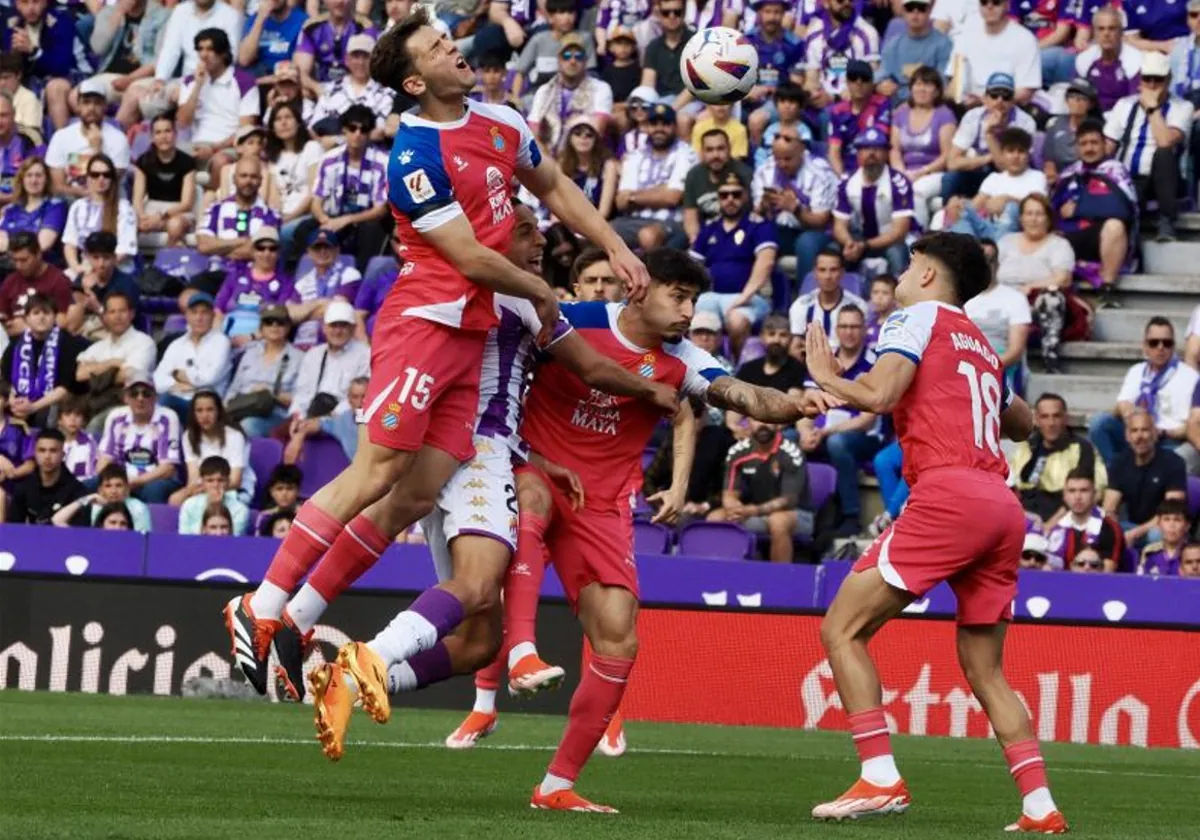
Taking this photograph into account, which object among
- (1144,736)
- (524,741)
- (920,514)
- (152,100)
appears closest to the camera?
(920,514)

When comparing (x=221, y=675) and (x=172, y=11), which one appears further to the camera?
(x=172, y=11)

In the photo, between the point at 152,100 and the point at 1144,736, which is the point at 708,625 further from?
the point at 152,100

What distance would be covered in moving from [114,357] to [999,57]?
8.30 meters

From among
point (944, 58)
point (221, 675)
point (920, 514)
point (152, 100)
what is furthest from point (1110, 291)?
point (920, 514)

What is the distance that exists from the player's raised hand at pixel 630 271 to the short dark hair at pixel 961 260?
42.9 inches

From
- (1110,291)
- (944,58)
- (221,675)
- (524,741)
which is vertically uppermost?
(944,58)

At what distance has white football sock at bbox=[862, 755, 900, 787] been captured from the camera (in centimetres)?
855

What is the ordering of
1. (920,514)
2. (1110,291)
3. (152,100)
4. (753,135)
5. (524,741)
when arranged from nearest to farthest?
(920,514)
(524,741)
(1110,291)
(753,135)
(152,100)

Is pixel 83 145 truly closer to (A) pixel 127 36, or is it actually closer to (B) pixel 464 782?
(A) pixel 127 36

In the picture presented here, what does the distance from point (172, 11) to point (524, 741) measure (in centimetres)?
1434

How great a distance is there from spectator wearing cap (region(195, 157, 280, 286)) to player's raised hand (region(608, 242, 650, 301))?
13209mm

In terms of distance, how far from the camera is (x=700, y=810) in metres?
8.80

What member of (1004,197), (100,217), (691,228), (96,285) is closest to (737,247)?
(691,228)

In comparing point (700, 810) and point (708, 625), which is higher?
point (700, 810)
